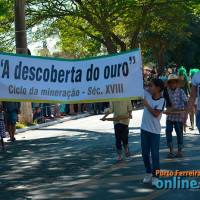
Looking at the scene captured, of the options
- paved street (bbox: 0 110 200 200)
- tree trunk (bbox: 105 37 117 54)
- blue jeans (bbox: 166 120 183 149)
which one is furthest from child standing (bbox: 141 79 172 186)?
tree trunk (bbox: 105 37 117 54)

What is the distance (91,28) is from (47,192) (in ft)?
54.7

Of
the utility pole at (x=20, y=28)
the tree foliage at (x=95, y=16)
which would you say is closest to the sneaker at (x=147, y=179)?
the utility pole at (x=20, y=28)

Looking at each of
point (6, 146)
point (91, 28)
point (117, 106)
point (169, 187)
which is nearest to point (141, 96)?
point (169, 187)

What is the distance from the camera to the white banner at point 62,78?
9.04 metres

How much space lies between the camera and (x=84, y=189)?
28.3ft

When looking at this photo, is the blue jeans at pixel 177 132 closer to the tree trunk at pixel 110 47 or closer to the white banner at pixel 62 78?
the white banner at pixel 62 78

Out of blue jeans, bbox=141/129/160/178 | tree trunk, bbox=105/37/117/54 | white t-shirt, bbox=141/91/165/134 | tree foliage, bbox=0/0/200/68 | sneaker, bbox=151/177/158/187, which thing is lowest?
sneaker, bbox=151/177/158/187

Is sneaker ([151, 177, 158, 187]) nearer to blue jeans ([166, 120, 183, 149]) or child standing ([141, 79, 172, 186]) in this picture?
child standing ([141, 79, 172, 186])

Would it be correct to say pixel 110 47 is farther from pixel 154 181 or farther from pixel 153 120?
pixel 154 181

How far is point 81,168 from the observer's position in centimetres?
1077

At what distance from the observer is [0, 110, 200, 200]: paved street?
828 cm

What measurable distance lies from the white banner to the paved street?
147cm

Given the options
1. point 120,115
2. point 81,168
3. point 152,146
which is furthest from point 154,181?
point 120,115

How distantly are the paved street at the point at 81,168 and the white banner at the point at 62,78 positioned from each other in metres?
1.47
